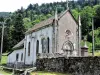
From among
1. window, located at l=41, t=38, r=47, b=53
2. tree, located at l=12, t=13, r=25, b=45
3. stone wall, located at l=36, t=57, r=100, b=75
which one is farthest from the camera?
tree, located at l=12, t=13, r=25, b=45

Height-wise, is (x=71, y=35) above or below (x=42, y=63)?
above

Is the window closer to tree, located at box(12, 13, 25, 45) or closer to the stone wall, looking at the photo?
the stone wall

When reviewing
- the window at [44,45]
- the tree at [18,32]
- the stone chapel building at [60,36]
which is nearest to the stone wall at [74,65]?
the stone chapel building at [60,36]

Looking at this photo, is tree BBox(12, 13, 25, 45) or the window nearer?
the window

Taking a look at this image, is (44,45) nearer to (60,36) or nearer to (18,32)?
(60,36)

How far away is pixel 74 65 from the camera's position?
87.4 ft

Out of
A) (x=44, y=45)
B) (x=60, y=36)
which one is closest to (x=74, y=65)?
(x=60, y=36)

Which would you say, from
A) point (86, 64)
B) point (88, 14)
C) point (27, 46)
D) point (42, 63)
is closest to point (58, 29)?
point (42, 63)

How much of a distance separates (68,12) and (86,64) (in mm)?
21532

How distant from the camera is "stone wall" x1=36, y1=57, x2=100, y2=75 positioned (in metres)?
23.6

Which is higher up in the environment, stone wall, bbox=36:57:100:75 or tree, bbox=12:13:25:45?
tree, bbox=12:13:25:45

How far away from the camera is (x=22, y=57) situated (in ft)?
193

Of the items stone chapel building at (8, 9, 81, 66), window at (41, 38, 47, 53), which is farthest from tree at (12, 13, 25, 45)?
window at (41, 38, 47, 53)

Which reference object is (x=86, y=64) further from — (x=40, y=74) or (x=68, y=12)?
(x=68, y=12)
